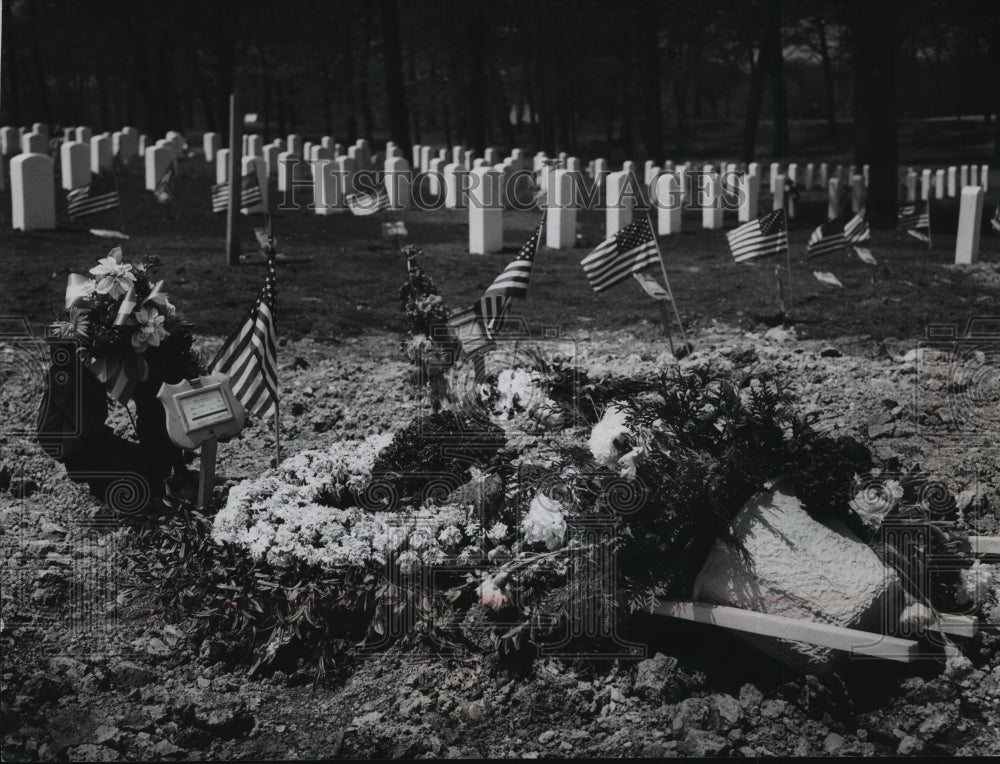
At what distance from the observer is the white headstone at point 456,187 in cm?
1295

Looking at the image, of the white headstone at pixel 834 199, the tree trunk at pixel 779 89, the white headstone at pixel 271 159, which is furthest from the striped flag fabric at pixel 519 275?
the white headstone at pixel 834 199

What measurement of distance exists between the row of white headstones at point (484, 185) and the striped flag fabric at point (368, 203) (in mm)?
226

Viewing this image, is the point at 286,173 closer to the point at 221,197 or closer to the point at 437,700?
the point at 221,197

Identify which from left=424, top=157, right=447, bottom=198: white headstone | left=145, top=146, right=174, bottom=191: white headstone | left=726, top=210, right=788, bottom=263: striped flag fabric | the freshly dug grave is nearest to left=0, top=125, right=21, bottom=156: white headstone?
left=145, top=146, right=174, bottom=191: white headstone

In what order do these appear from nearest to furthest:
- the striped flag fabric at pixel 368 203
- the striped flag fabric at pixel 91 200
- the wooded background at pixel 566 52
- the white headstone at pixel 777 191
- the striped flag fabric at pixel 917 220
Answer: the striped flag fabric at pixel 91 200 → the wooded background at pixel 566 52 → the striped flag fabric at pixel 368 203 → the striped flag fabric at pixel 917 220 → the white headstone at pixel 777 191

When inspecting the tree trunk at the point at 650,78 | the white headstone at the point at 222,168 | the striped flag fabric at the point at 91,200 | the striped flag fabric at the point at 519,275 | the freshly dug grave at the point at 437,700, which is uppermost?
the tree trunk at the point at 650,78

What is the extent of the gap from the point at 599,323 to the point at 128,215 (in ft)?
16.0

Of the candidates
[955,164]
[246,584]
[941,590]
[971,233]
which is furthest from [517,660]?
[955,164]

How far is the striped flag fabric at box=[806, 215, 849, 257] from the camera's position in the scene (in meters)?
10.3

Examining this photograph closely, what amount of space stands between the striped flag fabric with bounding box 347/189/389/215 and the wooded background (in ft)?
8.52

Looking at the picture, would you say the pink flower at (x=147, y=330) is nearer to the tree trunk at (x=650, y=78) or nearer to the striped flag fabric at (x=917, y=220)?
the striped flag fabric at (x=917, y=220)

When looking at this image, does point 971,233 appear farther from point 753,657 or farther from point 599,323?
point 753,657

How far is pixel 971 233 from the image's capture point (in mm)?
10727

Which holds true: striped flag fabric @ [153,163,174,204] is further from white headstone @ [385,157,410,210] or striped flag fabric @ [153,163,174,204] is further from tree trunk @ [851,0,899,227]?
tree trunk @ [851,0,899,227]
